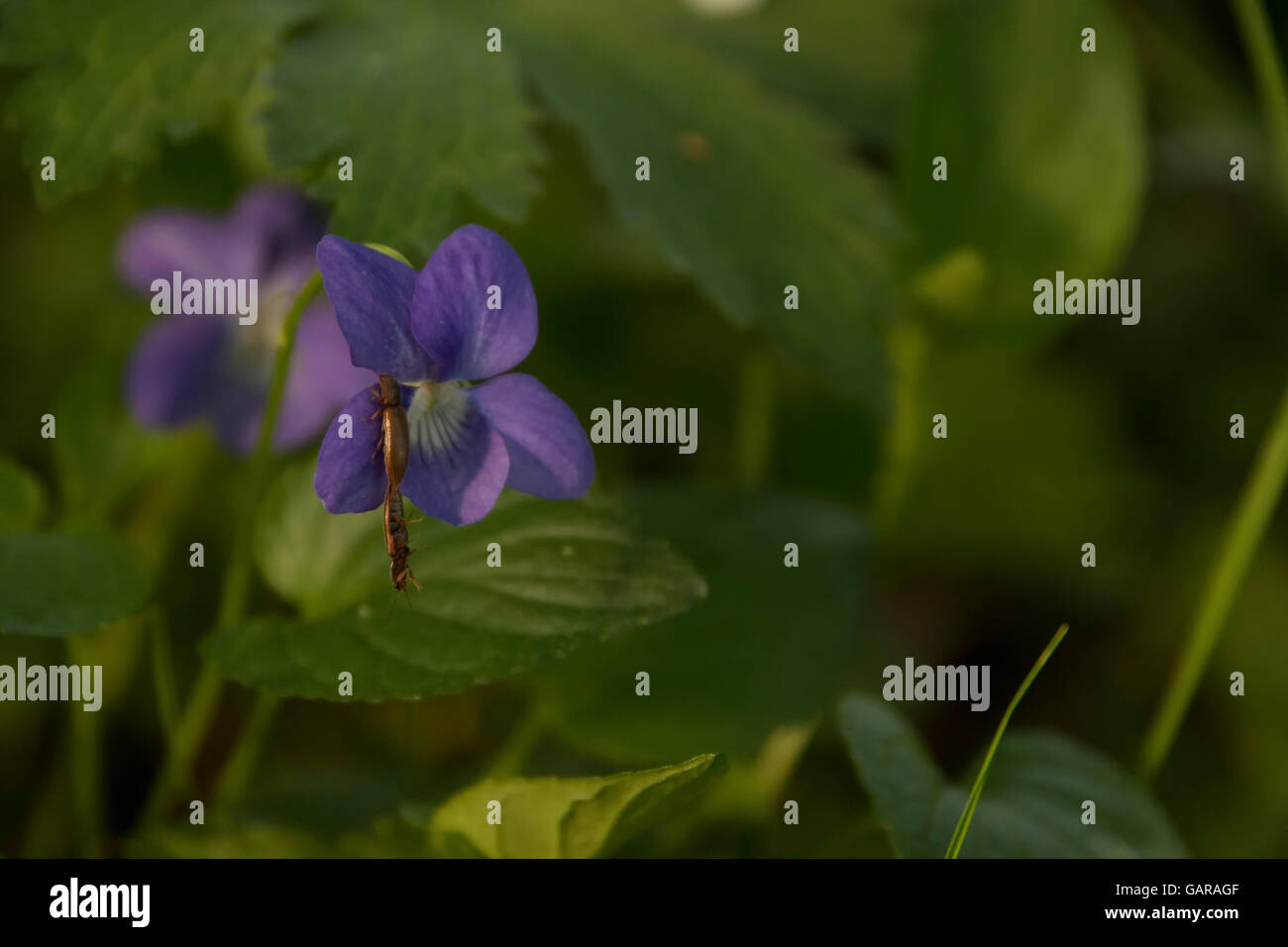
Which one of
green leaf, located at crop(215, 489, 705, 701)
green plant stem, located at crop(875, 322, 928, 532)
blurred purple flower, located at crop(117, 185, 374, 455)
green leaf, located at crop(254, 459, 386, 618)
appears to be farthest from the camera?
green plant stem, located at crop(875, 322, 928, 532)

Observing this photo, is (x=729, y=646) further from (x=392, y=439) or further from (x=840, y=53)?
(x=840, y=53)

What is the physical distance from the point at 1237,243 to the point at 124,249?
7.43 feet

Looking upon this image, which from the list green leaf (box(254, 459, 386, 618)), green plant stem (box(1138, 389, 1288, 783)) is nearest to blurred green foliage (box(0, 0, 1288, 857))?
green leaf (box(254, 459, 386, 618))

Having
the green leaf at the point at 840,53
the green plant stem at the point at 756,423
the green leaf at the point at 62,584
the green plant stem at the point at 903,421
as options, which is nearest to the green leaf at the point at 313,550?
the green leaf at the point at 62,584

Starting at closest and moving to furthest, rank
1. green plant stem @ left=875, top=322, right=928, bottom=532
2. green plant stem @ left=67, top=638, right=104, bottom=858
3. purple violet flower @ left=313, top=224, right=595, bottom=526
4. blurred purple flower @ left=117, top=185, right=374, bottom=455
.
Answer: purple violet flower @ left=313, top=224, right=595, bottom=526 < green plant stem @ left=67, top=638, right=104, bottom=858 < blurred purple flower @ left=117, top=185, right=374, bottom=455 < green plant stem @ left=875, top=322, right=928, bottom=532

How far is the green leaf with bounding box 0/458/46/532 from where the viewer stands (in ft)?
4.40

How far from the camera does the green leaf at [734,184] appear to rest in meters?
1.60

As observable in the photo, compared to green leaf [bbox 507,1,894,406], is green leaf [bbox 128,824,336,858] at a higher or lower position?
lower

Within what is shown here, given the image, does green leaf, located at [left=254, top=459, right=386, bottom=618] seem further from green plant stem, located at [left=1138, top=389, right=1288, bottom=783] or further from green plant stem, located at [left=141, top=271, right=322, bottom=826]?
green plant stem, located at [left=1138, top=389, right=1288, bottom=783]

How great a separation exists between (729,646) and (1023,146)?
945 mm

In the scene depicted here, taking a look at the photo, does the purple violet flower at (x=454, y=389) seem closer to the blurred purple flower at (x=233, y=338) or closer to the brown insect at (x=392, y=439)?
the brown insect at (x=392, y=439)

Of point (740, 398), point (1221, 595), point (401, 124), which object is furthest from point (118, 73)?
point (1221, 595)

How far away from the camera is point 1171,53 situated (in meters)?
2.56

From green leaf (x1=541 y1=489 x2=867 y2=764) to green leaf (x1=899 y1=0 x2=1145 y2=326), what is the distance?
20.6 inches
